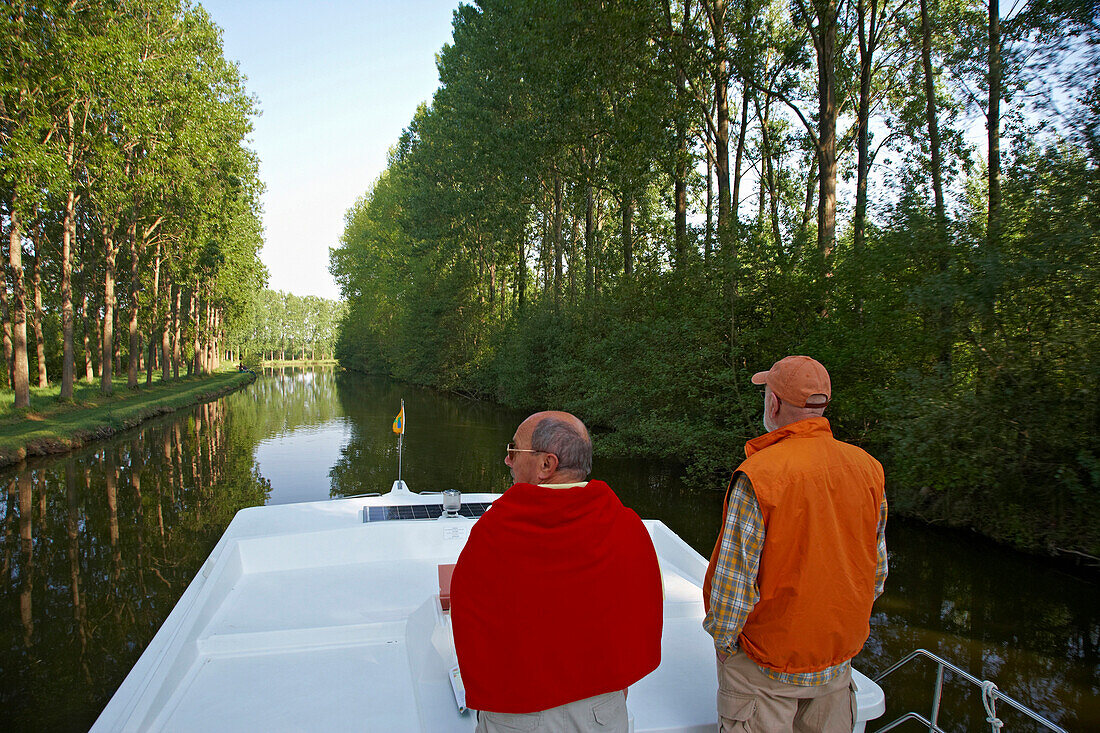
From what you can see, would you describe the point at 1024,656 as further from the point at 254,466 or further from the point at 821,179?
the point at 254,466

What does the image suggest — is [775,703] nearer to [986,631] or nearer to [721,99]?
[986,631]

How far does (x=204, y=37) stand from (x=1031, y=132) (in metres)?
29.5

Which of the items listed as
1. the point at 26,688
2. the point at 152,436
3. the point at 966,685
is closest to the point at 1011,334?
the point at 966,685

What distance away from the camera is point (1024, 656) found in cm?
614

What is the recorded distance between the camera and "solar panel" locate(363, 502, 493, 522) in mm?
6227

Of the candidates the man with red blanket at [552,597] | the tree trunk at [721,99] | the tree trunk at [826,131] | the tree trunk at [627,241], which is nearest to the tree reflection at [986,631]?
the man with red blanket at [552,597]

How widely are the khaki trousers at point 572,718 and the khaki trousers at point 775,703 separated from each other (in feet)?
1.78

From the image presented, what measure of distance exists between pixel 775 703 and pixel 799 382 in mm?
1141

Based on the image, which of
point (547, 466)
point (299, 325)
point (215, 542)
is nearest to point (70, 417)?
point (215, 542)

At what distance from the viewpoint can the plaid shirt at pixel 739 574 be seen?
210 centimetres

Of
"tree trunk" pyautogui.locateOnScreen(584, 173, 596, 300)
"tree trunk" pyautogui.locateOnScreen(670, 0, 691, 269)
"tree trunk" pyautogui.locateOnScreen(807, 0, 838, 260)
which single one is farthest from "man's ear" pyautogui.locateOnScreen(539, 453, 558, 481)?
"tree trunk" pyautogui.locateOnScreen(584, 173, 596, 300)

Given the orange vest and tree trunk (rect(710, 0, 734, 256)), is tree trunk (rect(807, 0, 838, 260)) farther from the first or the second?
the orange vest

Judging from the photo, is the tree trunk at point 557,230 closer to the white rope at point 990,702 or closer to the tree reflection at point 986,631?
the tree reflection at point 986,631

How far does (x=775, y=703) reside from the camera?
2234 mm
